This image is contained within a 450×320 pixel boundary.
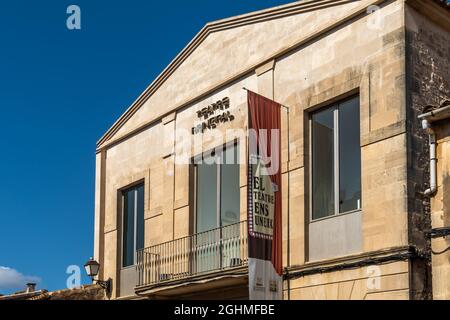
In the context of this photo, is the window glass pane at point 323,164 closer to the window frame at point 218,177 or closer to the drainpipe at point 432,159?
the window frame at point 218,177

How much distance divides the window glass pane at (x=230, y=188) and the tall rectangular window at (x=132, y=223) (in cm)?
345

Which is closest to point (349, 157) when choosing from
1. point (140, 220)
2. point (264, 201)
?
point (264, 201)

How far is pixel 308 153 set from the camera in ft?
53.4

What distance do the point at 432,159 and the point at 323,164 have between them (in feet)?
9.45

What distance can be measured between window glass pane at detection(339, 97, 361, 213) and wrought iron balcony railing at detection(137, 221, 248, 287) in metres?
2.62

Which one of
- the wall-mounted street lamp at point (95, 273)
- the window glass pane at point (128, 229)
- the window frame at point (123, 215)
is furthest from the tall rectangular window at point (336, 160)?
the wall-mounted street lamp at point (95, 273)

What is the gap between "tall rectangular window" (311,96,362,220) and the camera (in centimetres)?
1541

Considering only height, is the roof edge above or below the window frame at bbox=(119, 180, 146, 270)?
above

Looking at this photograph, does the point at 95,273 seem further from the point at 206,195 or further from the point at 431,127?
the point at 431,127

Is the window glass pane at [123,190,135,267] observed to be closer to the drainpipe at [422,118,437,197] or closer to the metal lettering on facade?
the metal lettering on facade

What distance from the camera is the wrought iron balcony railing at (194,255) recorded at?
57.2ft

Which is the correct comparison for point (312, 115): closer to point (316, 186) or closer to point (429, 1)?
point (316, 186)

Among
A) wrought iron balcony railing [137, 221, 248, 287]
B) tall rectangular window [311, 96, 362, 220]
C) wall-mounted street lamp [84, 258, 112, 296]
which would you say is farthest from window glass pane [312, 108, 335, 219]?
wall-mounted street lamp [84, 258, 112, 296]
